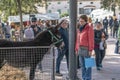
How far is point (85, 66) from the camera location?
1000 cm

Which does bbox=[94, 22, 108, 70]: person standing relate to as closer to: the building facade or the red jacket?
the red jacket

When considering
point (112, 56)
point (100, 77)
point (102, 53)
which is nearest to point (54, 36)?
point (100, 77)

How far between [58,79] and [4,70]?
156 centimetres

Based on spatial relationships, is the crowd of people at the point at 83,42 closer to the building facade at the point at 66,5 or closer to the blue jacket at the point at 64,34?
the blue jacket at the point at 64,34

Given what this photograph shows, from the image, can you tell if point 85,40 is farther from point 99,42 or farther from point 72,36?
point 99,42

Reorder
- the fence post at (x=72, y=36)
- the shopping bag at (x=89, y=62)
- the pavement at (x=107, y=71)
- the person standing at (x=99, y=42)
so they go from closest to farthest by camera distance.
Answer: the fence post at (x=72, y=36)
the shopping bag at (x=89, y=62)
the pavement at (x=107, y=71)
the person standing at (x=99, y=42)

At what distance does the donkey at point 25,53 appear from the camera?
9.70m

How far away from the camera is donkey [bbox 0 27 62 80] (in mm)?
9703

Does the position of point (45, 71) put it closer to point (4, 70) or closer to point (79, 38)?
point (4, 70)

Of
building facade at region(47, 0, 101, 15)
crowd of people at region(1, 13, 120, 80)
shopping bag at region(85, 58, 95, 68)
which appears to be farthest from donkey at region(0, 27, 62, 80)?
building facade at region(47, 0, 101, 15)

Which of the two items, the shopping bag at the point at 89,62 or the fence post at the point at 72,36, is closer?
the fence post at the point at 72,36

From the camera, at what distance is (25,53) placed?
31.7ft

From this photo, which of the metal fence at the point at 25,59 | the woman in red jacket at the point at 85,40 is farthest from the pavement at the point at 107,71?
the woman in red jacket at the point at 85,40

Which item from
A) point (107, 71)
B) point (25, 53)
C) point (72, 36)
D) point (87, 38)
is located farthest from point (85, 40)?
point (107, 71)
